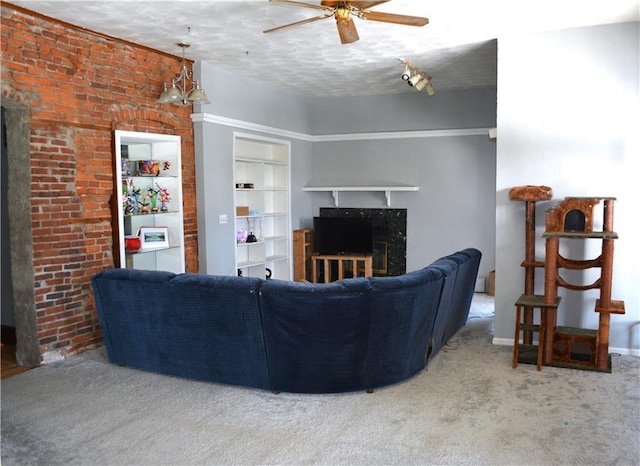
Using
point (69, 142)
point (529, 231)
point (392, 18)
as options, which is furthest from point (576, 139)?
point (69, 142)

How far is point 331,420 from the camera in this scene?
3355 mm

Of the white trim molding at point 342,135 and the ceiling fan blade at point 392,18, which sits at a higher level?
the ceiling fan blade at point 392,18

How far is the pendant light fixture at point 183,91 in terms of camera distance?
5.18 meters

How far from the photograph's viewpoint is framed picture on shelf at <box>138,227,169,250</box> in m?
5.42

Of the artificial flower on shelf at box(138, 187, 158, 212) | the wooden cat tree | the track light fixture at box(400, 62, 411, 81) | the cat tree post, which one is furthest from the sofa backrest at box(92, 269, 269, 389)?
Answer: the track light fixture at box(400, 62, 411, 81)

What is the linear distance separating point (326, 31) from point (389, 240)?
375 centimetres

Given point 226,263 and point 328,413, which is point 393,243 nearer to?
point 226,263

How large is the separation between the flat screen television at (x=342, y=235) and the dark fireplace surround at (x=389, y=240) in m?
0.34

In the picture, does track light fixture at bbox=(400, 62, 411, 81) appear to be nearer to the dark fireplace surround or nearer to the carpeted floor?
the dark fireplace surround

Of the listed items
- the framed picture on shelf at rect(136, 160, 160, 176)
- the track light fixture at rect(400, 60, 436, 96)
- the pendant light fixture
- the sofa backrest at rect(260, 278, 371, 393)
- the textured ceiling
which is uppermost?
the textured ceiling

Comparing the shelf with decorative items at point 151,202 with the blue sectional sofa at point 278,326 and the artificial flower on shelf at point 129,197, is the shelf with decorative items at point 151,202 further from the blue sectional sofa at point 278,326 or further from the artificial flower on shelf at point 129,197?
the blue sectional sofa at point 278,326

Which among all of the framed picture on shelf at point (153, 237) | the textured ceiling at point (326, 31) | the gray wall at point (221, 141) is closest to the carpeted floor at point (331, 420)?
the framed picture on shelf at point (153, 237)

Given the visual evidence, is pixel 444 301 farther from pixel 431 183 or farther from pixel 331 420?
pixel 431 183

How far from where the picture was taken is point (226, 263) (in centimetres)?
638
